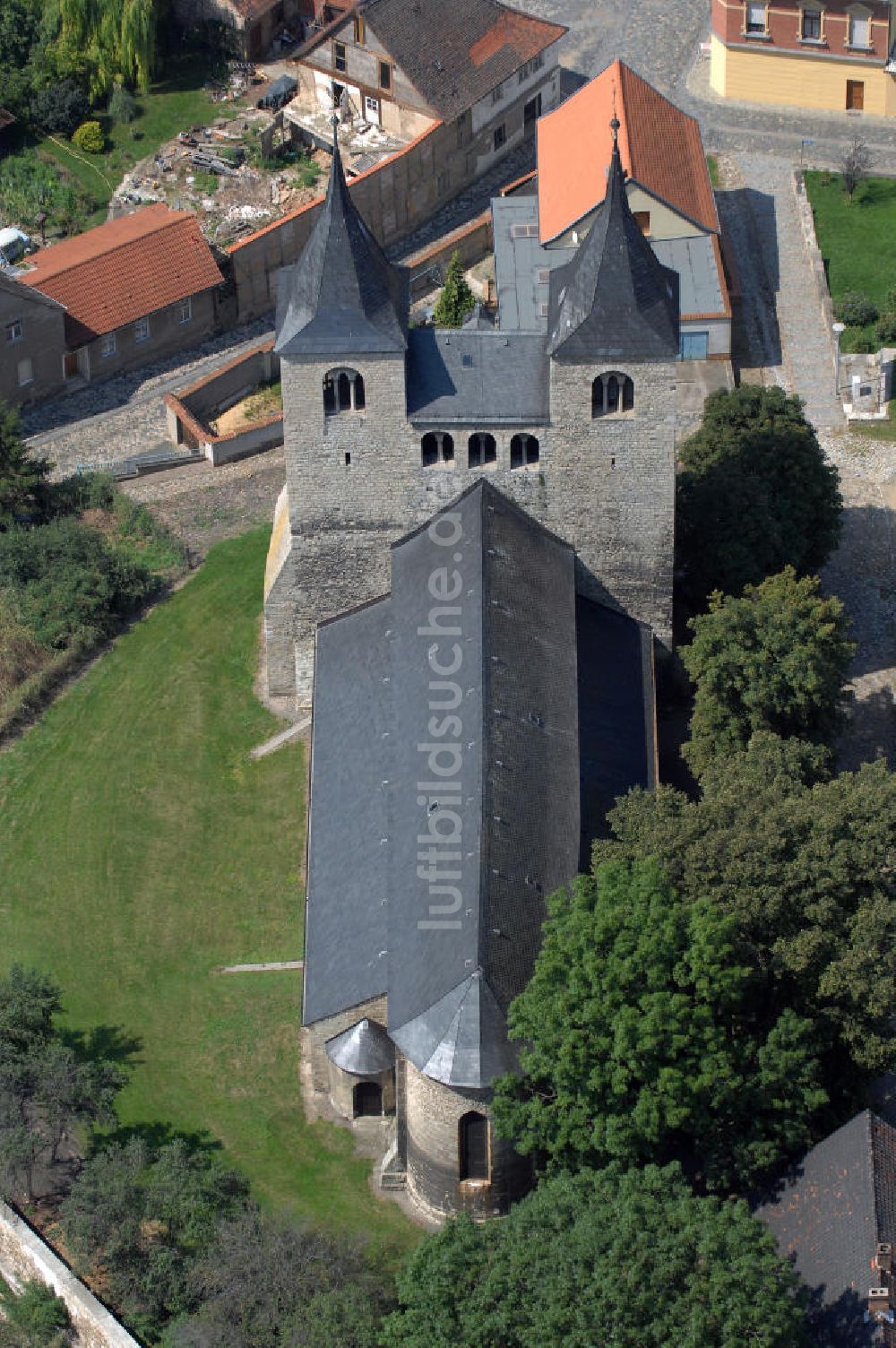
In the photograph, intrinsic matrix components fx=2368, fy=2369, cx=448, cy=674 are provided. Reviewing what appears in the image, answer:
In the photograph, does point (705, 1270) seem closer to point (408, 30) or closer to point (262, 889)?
point (262, 889)

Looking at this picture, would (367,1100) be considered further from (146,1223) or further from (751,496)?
(751,496)

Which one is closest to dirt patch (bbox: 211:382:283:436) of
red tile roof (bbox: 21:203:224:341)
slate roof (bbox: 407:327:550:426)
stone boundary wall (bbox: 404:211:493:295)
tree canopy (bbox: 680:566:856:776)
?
red tile roof (bbox: 21:203:224:341)

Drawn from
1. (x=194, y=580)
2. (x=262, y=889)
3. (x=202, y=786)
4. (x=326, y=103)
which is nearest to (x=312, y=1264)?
(x=262, y=889)

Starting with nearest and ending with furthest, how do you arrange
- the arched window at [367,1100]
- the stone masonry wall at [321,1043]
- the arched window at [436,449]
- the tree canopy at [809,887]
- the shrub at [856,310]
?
the tree canopy at [809,887]
the stone masonry wall at [321,1043]
the arched window at [367,1100]
the arched window at [436,449]
the shrub at [856,310]

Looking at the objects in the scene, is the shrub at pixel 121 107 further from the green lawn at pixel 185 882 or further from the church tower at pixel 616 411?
the church tower at pixel 616 411

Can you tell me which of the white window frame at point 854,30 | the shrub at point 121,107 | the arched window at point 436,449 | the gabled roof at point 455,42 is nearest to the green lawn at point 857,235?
the white window frame at point 854,30

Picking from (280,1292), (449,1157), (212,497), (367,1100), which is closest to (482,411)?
(212,497)

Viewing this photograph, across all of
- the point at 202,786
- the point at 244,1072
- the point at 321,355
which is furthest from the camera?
the point at 202,786

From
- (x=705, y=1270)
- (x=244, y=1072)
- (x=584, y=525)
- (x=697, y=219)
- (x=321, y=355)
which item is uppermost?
(x=697, y=219)
